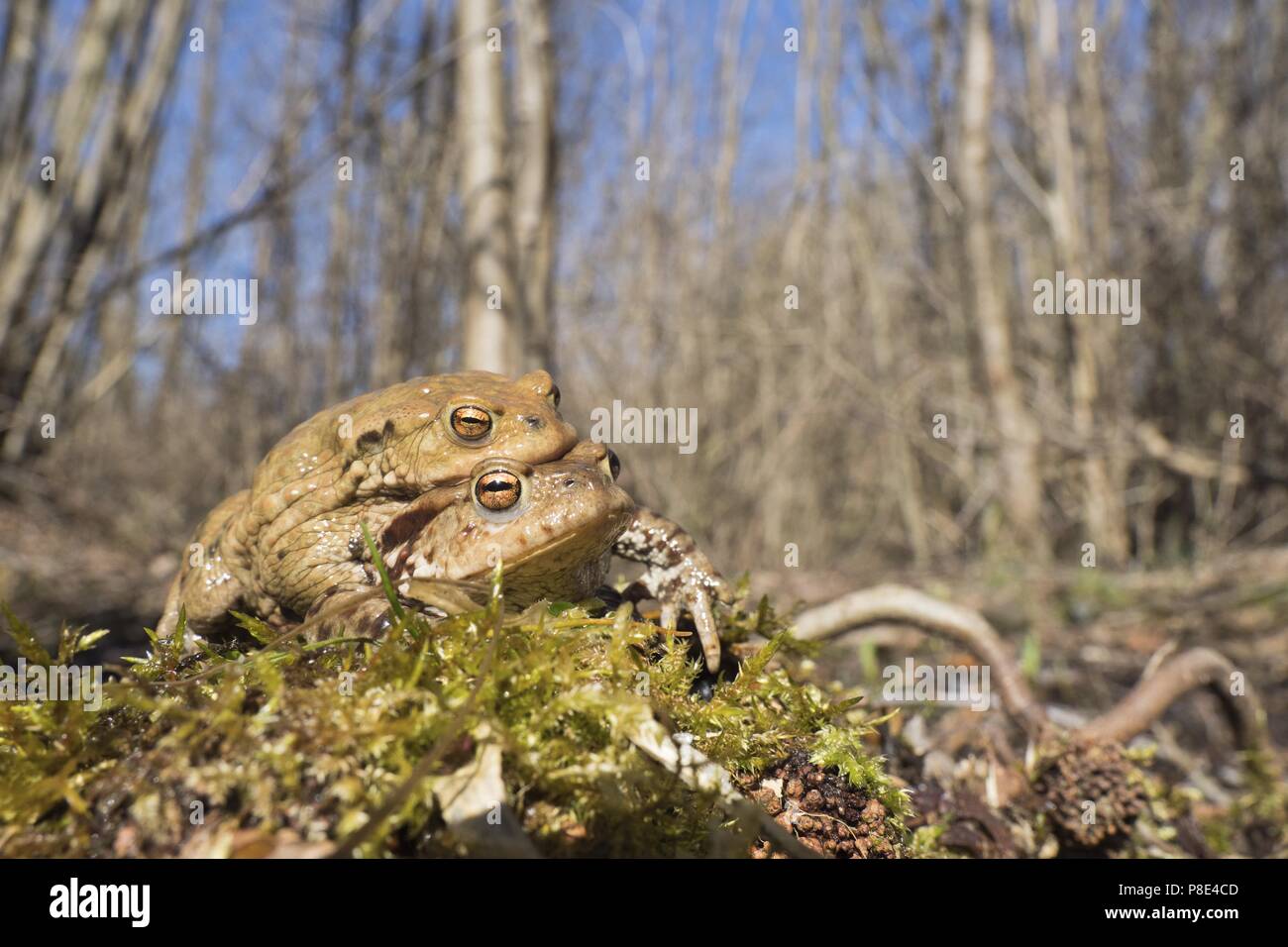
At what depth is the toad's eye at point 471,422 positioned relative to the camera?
1.69 metres

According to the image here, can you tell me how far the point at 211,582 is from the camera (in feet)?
6.36

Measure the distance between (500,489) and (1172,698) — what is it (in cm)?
245

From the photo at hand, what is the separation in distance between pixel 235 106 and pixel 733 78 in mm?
11497

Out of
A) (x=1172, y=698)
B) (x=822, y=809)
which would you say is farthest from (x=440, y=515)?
(x=1172, y=698)

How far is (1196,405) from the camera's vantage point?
11273 mm

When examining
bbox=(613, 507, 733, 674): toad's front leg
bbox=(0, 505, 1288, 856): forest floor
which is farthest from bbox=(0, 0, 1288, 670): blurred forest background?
bbox=(613, 507, 733, 674): toad's front leg

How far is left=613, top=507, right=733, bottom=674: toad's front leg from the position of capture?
1777mm

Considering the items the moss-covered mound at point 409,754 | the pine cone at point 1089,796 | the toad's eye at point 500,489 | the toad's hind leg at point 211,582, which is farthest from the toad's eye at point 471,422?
the pine cone at point 1089,796

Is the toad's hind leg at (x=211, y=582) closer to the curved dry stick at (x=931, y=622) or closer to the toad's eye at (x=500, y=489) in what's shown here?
the toad's eye at (x=500, y=489)

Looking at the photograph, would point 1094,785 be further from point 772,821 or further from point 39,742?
point 39,742

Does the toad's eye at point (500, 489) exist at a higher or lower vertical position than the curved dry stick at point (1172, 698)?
higher

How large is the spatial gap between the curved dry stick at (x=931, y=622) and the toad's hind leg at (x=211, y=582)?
1.65 metres

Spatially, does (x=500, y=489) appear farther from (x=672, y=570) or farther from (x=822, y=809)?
(x=822, y=809)

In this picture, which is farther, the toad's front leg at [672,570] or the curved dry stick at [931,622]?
the curved dry stick at [931,622]
